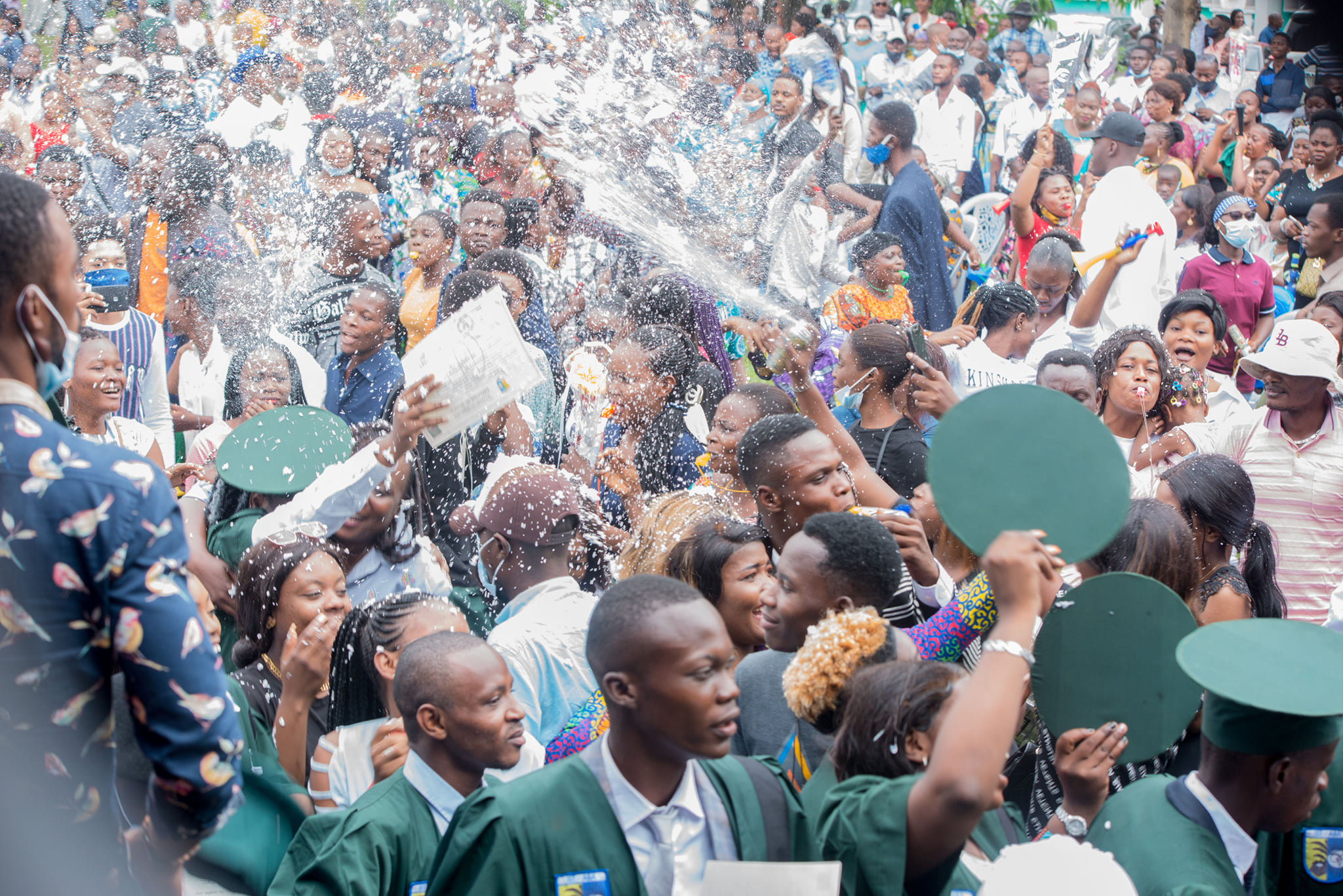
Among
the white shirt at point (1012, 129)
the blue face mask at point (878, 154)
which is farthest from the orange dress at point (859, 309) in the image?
the white shirt at point (1012, 129)

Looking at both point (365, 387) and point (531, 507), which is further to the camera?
point (365, 387)

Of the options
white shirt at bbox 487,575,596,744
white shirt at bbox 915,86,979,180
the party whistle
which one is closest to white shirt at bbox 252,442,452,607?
white shirt at bbox 487,575,596,744

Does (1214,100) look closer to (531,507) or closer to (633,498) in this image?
(633,498)

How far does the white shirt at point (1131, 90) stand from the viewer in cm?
1364

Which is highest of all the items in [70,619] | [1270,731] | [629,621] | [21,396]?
[21,396]

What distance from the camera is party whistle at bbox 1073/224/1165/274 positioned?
6520 mm

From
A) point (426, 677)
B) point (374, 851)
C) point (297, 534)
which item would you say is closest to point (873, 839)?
point (374, 851)

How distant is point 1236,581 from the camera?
3.39m

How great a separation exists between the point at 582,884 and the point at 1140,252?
222 inches

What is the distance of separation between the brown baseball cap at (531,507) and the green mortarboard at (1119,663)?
5.35 ft

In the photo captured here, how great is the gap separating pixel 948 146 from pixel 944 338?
5.81m

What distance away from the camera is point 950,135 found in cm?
1125

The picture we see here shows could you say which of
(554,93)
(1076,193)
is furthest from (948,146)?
(554,93)

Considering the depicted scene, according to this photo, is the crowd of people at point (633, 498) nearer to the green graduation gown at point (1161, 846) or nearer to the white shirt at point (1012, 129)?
the green graduation gown at point (1161, 846)
